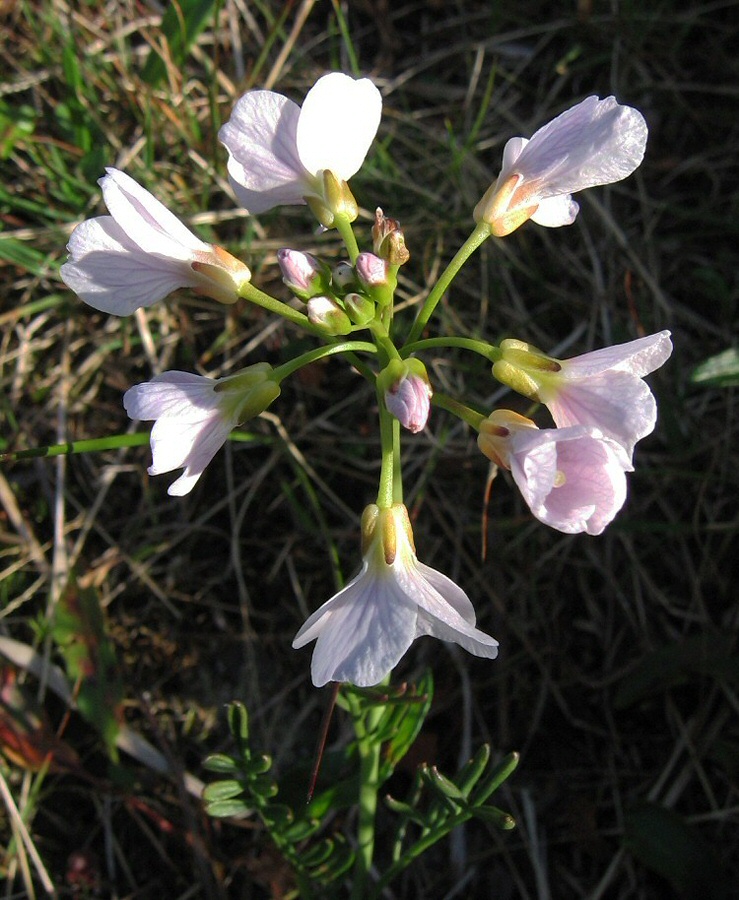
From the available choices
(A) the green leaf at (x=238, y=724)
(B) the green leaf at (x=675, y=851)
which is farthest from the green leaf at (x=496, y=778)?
(B) the green leaf at (x=675, y=851)

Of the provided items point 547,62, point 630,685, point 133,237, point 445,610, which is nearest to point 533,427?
point 445,610

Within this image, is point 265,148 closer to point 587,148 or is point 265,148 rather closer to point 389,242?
point 389,242

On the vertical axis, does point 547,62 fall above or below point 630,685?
above

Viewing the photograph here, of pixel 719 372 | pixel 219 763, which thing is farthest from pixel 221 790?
pixel 719 372

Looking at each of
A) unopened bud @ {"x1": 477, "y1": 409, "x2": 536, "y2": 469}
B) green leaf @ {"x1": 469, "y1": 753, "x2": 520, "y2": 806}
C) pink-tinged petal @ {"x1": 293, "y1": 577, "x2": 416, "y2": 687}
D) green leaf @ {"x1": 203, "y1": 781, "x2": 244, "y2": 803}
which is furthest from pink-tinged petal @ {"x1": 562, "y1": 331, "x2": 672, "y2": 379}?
green leaf @ {"x1": 203, "y1": 781, "x2": 244, "y2": 803}

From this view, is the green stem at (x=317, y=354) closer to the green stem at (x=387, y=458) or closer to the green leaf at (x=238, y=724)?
the green stem at (x=387, y=458)

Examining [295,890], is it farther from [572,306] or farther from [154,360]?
[572,306]
